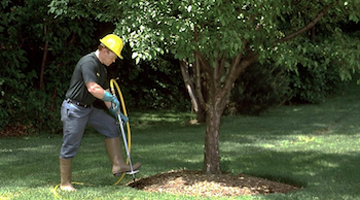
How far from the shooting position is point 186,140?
11.5 meters

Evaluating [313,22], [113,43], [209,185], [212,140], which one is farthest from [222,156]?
[113,43]

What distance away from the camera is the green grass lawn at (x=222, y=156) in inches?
270

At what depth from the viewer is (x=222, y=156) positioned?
369 inches

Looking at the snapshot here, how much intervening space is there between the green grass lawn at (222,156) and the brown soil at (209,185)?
29cm

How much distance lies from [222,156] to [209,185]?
89.1 inches

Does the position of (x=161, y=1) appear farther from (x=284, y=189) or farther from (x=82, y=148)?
(x=82, y=148)

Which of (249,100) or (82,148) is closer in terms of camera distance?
(82,148)

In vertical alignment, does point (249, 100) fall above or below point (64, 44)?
below

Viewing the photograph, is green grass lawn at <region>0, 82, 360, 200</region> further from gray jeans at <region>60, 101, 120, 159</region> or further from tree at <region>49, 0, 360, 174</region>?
tree at <region>49, 0, 360, 174</region>

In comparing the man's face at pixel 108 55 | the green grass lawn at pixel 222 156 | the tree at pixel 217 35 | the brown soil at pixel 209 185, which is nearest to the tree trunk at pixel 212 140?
the tree at pixel 217 35

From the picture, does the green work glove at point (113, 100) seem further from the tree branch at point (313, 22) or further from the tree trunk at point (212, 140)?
Answer: the tree branch at point (313, 22)

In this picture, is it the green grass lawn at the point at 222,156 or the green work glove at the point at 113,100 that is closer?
the green work glove at the point at 113,100

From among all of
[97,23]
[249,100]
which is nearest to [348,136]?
[249,100]

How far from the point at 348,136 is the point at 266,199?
5.96 m
